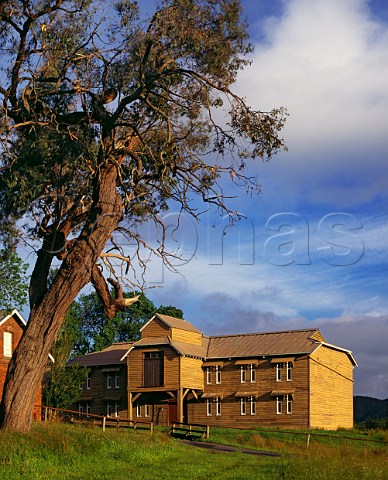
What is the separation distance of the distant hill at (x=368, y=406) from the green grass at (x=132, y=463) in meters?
87.2

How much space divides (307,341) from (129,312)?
1364 inches

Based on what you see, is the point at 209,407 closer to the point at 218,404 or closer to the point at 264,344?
the point at 218,404

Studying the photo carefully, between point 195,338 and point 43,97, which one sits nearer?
point 43,97

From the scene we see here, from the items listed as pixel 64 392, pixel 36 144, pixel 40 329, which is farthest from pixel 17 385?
pixel 64 392

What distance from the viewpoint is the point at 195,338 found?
61.6 metres

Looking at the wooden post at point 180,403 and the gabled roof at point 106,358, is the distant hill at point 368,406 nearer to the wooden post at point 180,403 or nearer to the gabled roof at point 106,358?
the gabled roof at point 106,358

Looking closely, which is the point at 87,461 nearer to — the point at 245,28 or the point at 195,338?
the point at 245,28

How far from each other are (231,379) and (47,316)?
35.4 m

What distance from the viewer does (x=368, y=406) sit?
11412 cm

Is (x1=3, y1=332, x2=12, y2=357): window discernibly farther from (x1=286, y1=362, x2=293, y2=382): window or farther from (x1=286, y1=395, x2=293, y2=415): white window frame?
(x1=286, y1=395, x2=293, y2=415): white window frame

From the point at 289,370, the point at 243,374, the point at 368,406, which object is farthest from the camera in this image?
the point at 368,406

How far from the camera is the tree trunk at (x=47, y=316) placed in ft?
81.0

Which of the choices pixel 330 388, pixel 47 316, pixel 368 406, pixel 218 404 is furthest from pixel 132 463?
pixel 368 406

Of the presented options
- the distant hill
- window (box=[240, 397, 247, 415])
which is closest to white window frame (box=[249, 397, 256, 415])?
window (box=[240, 397, 247, 415])
